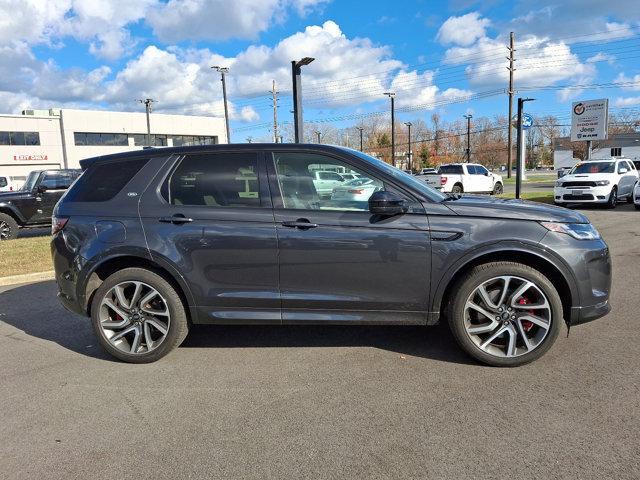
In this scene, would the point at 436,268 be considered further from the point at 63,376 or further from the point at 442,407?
the point at 63,376

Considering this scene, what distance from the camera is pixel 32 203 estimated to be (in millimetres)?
12914

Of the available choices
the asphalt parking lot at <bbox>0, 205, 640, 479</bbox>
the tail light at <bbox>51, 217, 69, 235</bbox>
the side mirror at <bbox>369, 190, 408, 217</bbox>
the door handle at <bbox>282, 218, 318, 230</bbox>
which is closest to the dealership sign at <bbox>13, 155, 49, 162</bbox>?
the asphalt parking lot at <bbox>0, 205, 640, 479</bbox>

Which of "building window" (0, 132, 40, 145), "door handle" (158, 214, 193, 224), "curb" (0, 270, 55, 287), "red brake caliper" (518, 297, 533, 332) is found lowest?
"curb" (0, 270, 55, 287)

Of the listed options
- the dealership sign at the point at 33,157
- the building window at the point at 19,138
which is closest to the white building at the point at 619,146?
the dealership sign at the point at 33,157

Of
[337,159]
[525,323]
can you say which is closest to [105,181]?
[337,159]

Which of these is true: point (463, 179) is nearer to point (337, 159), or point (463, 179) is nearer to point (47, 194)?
point (47, 194)

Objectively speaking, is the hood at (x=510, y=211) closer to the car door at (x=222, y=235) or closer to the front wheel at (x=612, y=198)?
the car door at (x=222, y=235)

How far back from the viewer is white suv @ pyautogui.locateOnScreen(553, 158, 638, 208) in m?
17.4

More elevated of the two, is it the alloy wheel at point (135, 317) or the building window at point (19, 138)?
the building window at point (19, 138)

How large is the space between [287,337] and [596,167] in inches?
716

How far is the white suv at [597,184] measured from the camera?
17353 mm

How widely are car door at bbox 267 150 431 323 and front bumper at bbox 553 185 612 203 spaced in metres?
16.2

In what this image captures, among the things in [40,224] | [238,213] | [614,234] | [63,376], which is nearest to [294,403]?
[238,213]

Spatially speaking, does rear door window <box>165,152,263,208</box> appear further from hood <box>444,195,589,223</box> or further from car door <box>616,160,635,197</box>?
car door <box>616,160,635,197</box>
